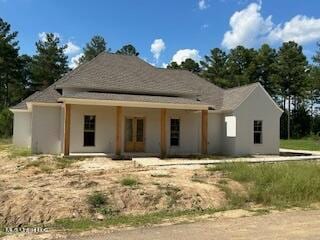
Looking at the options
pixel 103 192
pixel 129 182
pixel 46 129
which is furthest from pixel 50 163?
pixel 103 192

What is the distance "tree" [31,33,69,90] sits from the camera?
189ft

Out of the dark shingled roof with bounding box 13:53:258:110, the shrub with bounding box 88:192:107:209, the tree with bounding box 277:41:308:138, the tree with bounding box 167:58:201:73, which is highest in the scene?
the tree with bounding box 167:58:201:73

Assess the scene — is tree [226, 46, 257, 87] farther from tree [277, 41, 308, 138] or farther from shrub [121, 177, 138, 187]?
shrub [121, 177, 138, 187]

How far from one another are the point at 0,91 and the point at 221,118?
3906 centimetres

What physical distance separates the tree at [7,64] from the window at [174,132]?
3528cm

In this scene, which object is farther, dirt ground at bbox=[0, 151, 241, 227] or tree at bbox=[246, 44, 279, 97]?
tree at bbox=[246, 44, 279, 97]

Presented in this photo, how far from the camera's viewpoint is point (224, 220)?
9.01 metres

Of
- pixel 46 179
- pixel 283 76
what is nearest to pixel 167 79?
pixel 46 179

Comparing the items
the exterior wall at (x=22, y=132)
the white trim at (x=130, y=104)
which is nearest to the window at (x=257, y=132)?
the white trim at (x=130, y=104)

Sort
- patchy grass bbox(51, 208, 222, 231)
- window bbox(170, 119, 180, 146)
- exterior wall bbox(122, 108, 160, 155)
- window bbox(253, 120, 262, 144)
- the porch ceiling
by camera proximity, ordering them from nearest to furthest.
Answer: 1. patchy grass bbox(51, 208, 222, 231)
2. the porch ceiling
3. exterior wall bbox(122, 108, 160, 155)
4. window bbox(170, 119, 180, 146)
5. window bbox(253, 120, 262, 144)

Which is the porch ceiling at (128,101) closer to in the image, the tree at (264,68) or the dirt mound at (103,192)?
the dirt mound at (103,192)

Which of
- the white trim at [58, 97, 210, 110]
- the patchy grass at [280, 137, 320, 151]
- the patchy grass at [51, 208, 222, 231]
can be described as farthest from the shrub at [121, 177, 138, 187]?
the patchy grass at [280, 137, 320, 151]

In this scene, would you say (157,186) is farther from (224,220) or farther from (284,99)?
(284,99)

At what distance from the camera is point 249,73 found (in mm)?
60031
